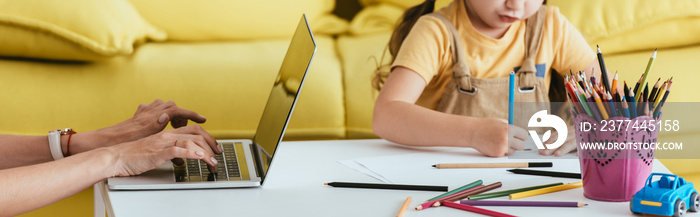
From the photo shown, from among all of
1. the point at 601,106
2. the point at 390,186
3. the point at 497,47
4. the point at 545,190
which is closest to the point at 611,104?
the point at 601,106

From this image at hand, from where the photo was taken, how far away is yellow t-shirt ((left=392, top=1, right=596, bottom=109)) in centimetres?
137

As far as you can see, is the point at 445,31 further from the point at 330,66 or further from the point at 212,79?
the point at 212,79

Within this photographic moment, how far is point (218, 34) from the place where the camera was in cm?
167

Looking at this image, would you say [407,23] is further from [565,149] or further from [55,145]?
[55,145]

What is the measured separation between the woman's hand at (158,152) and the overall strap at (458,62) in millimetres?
609

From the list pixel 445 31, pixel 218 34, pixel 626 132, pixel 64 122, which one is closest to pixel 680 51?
pixel 445 31

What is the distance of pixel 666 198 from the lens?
2.17 feet

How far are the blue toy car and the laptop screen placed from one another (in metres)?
0.35

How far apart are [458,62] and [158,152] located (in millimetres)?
688

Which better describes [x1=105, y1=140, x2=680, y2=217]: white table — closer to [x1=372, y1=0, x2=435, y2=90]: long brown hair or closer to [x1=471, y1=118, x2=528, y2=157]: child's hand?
[x1=471, y1=118, x2=528, y2=157]: child's hand

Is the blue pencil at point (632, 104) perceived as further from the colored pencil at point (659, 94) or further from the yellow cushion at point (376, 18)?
the yellow cushion at point (376, 18)

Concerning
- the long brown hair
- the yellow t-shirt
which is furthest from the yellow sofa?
the yellow t-shirt

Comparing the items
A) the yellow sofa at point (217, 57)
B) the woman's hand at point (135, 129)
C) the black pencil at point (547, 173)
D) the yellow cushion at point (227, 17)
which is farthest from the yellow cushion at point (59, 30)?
the black pencil at point (547, 173)

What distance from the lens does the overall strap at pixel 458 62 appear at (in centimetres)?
134
